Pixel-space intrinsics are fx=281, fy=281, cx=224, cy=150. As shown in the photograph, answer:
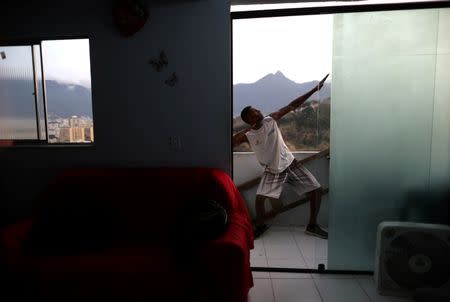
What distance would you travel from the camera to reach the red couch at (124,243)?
4.98 ft

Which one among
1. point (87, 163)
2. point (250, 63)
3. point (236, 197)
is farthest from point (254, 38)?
point (87, 163)

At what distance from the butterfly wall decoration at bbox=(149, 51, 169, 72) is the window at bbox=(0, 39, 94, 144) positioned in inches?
23.7

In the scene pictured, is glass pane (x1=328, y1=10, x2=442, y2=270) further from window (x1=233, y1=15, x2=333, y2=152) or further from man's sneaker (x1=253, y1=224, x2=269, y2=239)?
man's sneaker (x1=253, y1=224, x2=269, y2=239)


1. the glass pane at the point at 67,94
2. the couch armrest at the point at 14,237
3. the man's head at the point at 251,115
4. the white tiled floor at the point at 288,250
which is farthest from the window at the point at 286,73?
the couch armrest at the point at 14,237

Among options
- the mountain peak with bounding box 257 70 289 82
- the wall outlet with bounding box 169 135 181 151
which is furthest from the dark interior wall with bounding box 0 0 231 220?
the mountain peak with bounding box 257 70 289 82

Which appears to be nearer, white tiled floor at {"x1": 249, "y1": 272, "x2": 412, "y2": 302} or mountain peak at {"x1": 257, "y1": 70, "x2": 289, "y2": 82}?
white tiled floor at {"x1": 249, "y1": 272, "x2": 412, "y2": 302}

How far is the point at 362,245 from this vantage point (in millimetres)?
2182

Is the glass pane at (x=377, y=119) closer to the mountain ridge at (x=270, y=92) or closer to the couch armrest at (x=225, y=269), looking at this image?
the couch armrest at (x=225, y=269)

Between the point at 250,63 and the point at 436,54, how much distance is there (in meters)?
1.76

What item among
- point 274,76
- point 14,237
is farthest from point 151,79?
point 274,76

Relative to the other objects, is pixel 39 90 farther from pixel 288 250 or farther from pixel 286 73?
pixel 288 250

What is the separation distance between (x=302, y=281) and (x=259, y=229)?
3.31 ft

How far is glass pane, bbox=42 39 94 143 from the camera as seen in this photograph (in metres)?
2.35

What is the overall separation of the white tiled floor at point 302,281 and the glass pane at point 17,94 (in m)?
2.27
